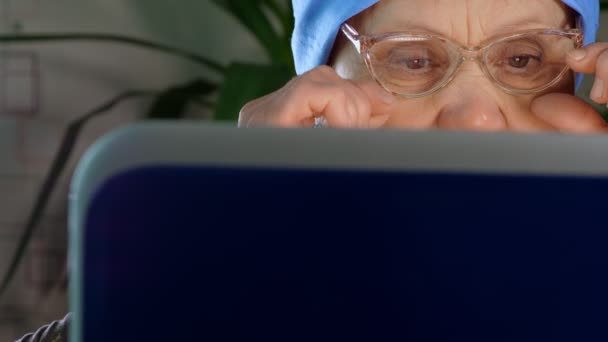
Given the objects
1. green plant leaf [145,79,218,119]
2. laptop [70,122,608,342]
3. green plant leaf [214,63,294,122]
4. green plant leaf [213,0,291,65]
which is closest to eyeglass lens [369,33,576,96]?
laptop [70,122,608,342]

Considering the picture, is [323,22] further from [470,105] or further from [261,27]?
[261,27]

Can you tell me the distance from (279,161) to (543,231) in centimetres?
8

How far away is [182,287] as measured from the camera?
0.29 m

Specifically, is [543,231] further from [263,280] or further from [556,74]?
[556,74]

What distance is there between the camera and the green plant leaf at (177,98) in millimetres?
2291

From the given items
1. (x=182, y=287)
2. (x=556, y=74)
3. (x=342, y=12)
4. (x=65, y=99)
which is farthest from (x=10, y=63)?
(x=182, y=287)

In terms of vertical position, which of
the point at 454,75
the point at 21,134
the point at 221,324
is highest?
the point at 221,324

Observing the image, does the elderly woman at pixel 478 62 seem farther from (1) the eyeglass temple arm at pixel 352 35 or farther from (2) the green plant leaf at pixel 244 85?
(2) the green plant leaf at pixel 244 85

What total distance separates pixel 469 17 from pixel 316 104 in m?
0.34

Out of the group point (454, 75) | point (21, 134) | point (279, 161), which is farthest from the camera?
point (21, 134)

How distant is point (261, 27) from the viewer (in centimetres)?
225

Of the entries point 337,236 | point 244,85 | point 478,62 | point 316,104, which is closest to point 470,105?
point 478,62

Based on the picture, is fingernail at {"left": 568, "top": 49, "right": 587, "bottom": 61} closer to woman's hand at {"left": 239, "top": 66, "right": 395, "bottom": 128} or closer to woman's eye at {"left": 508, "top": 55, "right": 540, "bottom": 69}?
woman's eye at {"left": 508, "top": 55, "right": 540, "bottom": 69}

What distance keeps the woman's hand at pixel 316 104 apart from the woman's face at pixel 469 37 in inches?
7.6
